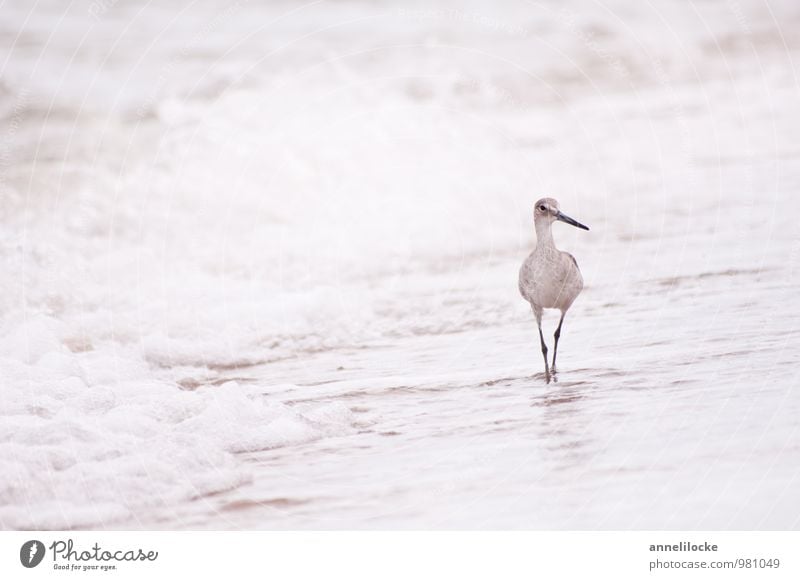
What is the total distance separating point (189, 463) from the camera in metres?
3.55

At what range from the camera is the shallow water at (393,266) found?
3.47m

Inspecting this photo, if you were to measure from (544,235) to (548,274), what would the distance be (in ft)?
0.72

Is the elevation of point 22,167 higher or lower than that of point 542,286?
higher

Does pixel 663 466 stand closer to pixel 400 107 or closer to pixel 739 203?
pixel 739 203

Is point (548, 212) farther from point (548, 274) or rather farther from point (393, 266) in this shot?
point (393, 266)

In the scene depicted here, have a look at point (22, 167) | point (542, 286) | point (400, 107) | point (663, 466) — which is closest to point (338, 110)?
point (400, 107)

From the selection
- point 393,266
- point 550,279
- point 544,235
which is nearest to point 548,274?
point 550,279

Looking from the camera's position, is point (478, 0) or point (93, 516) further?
point (478, 0)

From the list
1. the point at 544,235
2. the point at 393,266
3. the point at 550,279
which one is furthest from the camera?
the point at 393,266

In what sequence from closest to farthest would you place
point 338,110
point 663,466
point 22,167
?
point 663,466 → point 22,167 → point 338,110

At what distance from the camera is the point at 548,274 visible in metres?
4.11

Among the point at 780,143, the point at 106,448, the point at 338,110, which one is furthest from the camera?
the point at 338,110

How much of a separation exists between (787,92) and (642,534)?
296 cm

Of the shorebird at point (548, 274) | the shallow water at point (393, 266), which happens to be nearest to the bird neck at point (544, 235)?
the shorebird at point (548, 274)
